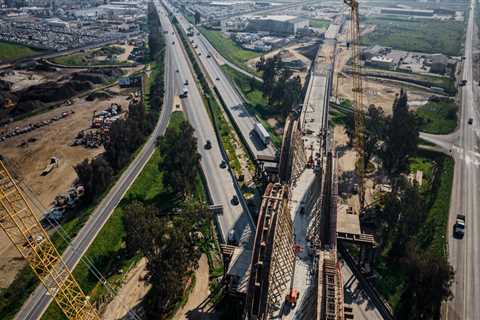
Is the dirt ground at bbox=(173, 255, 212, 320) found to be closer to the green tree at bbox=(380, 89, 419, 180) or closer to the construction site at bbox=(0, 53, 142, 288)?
the construction site at bbox=(0, 53, 142, 288)

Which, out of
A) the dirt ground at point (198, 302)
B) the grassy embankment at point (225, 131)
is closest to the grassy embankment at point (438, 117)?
the grassy embankment at point (225, 131)

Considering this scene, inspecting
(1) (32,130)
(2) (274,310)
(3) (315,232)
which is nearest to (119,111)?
(1) (32,130)

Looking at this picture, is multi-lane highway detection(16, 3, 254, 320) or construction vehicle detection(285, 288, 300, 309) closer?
construction vehicle detection(285, 288, 300, 309)

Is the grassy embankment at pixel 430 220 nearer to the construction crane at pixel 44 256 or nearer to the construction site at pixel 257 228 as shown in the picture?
the construction site at pixel 257 228

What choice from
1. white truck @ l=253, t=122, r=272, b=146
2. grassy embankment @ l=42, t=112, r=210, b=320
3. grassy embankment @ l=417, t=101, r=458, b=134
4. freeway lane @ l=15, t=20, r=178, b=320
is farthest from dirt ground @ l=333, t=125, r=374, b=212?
freeway lane @ l=15, t=20, r=178, b=320

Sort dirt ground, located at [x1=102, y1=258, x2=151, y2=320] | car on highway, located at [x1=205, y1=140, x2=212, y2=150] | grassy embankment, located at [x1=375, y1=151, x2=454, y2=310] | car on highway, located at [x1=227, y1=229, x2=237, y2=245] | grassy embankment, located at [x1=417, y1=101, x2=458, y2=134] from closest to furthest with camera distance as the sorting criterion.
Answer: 1. dirt ground, located at [x1=102, y1=258, x2=151, y2=320]
2. grassy embankment, located at [x1=375, y1=151, x2=454, y2=310]
3. car on highway, located at [x1=227, y1=229, x2=237, y2=245]
4. car on highway, located at [x1=205, y1=140, x2=212, y2=150]
5. grassy embankment, located at [x1=417, y1=101, x2=458, y2=134]

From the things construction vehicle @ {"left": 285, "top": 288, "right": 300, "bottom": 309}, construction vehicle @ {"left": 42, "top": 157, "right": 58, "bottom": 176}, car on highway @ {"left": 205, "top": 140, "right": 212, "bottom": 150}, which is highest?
car on highway @ {"left": 205, "top": 140, "right": 212, "bottom": 150}

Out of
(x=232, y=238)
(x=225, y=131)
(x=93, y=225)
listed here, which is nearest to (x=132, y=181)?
(x=93, y=225)
